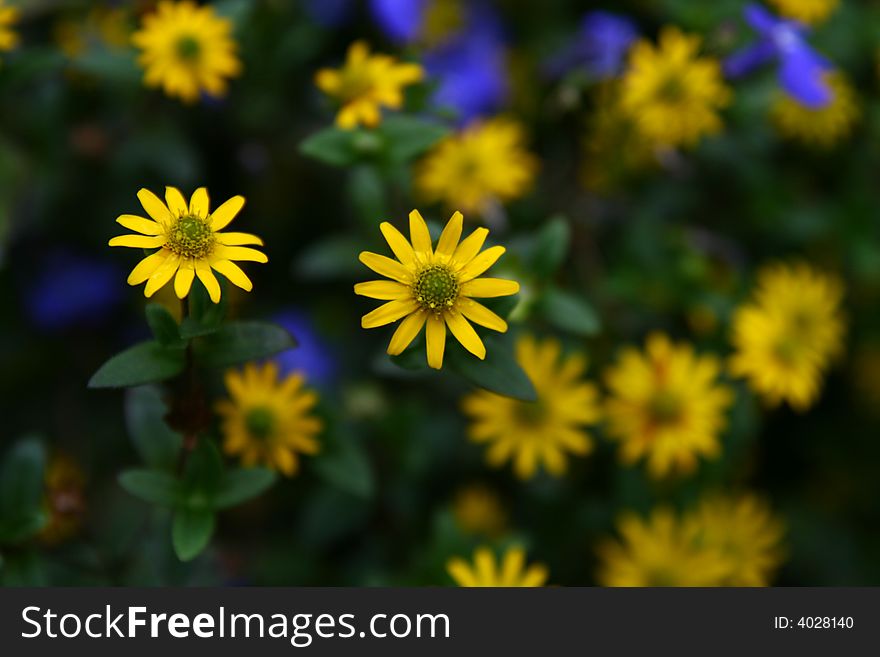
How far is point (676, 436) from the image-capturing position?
1790 millimetres

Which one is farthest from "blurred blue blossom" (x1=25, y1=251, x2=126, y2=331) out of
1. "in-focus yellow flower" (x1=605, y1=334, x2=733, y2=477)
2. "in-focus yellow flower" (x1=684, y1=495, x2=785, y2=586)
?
"in-focus yellow flower" (x1=684, y1=495, x2=785, y2=586)

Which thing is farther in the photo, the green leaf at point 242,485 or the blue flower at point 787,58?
the blue flower at point 787,58

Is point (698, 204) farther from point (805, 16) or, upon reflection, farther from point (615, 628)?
point (615, 628)

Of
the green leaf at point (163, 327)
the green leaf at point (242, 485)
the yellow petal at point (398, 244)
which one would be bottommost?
the green leaf at point (242, 485)

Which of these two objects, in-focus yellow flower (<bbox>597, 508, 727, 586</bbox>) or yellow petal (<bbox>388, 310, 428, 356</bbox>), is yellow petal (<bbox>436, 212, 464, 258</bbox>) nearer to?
yellow petal (<bbox>388, 310, 428, 356</bbox>)

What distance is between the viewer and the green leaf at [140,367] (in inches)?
48.1

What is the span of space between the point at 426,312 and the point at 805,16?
137cm

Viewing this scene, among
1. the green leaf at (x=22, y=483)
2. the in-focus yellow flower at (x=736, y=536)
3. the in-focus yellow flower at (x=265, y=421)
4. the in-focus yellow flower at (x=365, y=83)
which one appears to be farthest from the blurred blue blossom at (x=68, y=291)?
the in-focus yellow flower at (x=736, y=536)

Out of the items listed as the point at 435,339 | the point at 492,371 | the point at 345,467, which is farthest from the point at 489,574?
the point at 435,339

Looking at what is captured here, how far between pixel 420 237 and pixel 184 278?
0.30 meters

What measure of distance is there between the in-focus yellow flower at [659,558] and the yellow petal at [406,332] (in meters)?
0.89

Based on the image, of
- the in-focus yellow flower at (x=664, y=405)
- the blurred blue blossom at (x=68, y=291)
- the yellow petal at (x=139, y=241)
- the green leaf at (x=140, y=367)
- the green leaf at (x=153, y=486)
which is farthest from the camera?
the blurred blue blossom at (x=68, y=291)

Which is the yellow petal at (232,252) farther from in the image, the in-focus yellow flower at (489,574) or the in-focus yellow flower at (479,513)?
the in-focus yellow flower at (479,513)

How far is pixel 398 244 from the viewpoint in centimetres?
119
